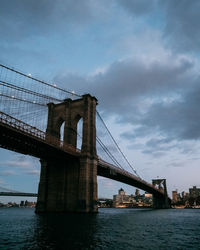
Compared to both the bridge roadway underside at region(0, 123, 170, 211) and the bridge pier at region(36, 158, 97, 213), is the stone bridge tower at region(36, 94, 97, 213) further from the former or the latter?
the bridge roadway underside at region(0, 123, 170, 211)

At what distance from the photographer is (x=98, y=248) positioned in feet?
43.6

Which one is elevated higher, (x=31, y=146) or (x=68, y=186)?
(x=31, y=146)

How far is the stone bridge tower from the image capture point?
41.9 metres

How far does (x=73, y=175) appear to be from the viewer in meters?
43.9

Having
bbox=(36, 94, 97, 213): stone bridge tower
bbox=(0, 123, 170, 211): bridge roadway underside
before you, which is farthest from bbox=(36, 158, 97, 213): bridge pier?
bbox=(0, 123, 170, 211): bridge roadway underside

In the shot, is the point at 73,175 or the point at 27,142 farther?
the point at 73,175

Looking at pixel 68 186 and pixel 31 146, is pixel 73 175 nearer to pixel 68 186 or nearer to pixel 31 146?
pixel 68 186

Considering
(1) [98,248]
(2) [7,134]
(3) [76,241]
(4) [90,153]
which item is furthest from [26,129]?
(1) [98,248]

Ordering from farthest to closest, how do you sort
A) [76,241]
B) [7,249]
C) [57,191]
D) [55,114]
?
[55,114] → [57,191] → [76,241] → [7,249]

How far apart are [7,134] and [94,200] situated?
20165 millimetres

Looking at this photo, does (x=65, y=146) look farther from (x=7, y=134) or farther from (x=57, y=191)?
(x=7, y=134)

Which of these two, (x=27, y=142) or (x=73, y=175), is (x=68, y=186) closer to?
(x=73, y=175)

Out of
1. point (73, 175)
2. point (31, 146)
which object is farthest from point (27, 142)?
point (73, 175)

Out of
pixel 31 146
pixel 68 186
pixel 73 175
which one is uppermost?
pixel 31 146
